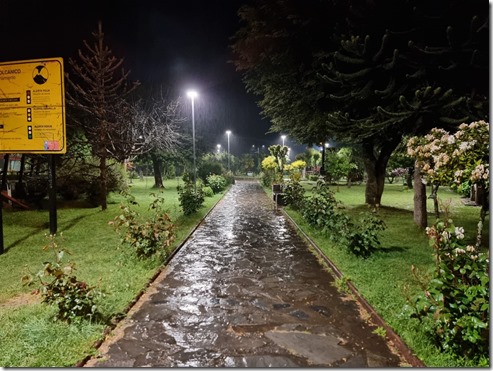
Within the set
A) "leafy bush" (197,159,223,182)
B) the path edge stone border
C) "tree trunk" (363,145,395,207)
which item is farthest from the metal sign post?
"leafy bush" (197,159,223,182)

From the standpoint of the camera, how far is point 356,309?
17.1 ft

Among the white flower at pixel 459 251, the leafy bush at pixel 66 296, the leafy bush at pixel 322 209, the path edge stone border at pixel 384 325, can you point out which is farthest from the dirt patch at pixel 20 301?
the leafy bush at pixel 322 209

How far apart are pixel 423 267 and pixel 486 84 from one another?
4597 millimetres

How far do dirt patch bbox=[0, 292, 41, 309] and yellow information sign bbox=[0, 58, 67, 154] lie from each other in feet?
13.6

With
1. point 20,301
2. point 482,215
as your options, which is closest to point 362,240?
point 482,215

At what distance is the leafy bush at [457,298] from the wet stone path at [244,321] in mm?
644

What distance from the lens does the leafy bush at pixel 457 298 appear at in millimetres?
3551

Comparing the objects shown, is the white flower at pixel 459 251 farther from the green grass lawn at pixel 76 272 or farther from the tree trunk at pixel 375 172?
the tree trunk at pixel 375 172

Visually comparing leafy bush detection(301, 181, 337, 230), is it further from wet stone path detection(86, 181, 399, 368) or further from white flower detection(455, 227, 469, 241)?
white flower detection(455, 227, 469, 241)

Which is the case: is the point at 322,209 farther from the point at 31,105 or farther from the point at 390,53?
the point at 31,105

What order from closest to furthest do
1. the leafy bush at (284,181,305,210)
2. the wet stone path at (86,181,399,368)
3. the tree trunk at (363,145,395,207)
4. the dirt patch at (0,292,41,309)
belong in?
the wet stone path at (86,181,399,368) < the dirt patch at (0,292,41,309) < the leafy bush at (284,181,305,210) < the tree trunk at (363,145,395,207)

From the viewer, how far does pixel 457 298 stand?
368cm

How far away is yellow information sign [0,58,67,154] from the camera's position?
8523 mm

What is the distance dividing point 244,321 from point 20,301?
12.4ft
